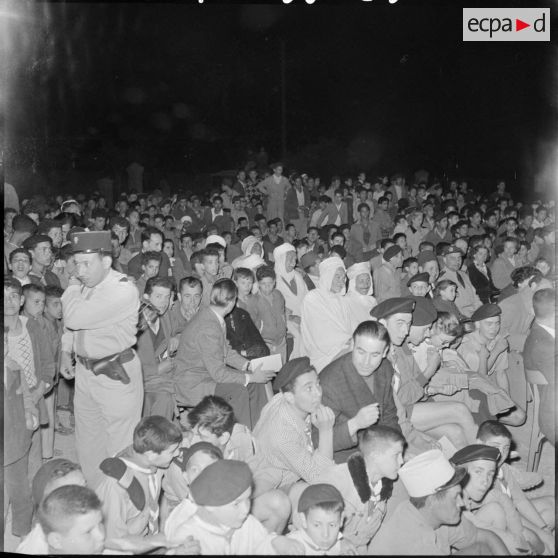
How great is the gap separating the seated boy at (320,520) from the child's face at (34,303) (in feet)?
9.92

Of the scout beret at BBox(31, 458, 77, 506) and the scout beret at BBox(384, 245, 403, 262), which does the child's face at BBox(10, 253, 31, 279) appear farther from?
the scout beret at BBox(384, 245, 403, 262)

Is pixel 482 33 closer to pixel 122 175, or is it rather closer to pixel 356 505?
pixel 356 505

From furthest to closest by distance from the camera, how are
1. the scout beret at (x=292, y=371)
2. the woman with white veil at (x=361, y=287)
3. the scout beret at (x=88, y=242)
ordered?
1. the woman with white veil at (x=361, y=287)
2. the scout beret at (x=88, y=242)
3. the scout beret at (x=292, y=371)

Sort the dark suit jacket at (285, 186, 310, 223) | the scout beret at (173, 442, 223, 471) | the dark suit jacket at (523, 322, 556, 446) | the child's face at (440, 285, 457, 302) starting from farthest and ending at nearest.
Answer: the dark suit jacket at (285, 186, 310, 223)
the child's face at (440, 285, 457, 302)
the dark suit jacket at (523, 322, 556, 446)
the scout beret at (173, 442, 223, 471)

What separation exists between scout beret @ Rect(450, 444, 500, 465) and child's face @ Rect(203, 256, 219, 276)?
13.4ft

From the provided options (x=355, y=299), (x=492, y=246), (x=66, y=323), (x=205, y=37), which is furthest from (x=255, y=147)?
(x=66, y=323)

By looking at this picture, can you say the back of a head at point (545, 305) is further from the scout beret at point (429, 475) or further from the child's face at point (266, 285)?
the child's face at point (266, 285)

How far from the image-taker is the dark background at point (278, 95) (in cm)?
1997

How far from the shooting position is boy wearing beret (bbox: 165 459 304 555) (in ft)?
10.2

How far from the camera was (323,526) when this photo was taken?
10.8 feet

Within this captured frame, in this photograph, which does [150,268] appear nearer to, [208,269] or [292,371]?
[208,269]

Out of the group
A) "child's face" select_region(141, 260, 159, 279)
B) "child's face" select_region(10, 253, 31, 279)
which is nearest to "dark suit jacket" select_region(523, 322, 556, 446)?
"child's face" select_region(141, 260, 159, 279)

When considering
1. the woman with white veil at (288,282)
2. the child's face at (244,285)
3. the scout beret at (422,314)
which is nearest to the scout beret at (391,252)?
the woman with white veil at (288,282)

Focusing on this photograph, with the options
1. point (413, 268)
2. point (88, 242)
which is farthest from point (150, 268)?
A: point (413, 268)
